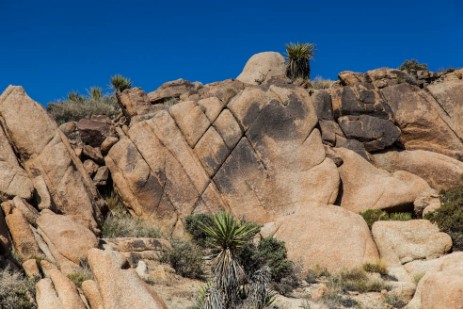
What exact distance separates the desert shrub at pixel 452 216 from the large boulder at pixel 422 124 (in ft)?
12.5

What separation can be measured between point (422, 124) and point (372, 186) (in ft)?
16.0

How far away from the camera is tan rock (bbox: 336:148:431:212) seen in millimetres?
21703

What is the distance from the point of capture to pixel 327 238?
19047mm

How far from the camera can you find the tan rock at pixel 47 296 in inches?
440

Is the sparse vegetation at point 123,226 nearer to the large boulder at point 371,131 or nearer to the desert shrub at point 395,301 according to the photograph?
the desert shrub at point 395,301

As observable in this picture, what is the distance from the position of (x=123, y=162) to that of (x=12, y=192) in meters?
5.76

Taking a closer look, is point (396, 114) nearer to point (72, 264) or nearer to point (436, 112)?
point (436, 112)

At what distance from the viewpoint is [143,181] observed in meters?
21.8

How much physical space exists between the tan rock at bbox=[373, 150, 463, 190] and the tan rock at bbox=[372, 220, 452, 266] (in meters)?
3.96

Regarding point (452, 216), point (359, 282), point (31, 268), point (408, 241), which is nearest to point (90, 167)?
point (31, 268)

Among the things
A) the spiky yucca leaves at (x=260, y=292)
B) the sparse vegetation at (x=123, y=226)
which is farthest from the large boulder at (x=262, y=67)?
the spiky yucca leaves at (x=260, y=292)

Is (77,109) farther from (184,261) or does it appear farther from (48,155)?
(184,261)

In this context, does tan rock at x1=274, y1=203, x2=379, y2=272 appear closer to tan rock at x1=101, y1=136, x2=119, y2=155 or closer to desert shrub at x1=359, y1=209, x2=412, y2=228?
desert shrub at x1=359, y1=209, x2=412, y2=228

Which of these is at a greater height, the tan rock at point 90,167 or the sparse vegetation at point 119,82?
the sparse vegetation at point 119,82
